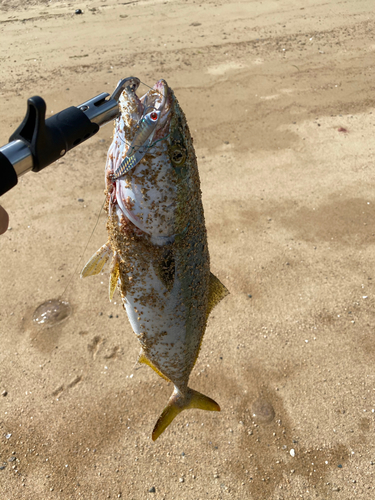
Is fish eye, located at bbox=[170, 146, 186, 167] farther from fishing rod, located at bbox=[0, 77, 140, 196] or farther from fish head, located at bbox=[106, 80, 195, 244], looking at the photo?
fishing rod, located at bbox=[0, 77, 140, 196]

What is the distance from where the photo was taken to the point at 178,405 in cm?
357

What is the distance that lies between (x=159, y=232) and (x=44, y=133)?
871 mm

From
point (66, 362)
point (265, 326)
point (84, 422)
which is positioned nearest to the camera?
point (84, 422)

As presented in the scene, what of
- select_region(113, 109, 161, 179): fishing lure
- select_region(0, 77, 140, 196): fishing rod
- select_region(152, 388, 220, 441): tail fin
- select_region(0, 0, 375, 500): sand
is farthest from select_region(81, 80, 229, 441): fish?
select_region(0, 0, 375, 500): sand

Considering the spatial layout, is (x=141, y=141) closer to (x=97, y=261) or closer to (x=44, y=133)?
A: (x=44, y=133)

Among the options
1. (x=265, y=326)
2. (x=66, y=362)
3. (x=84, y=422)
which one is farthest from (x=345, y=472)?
(x=66, y=362)

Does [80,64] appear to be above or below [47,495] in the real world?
above

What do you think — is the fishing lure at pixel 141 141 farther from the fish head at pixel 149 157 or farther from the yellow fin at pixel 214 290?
the yellow fin at pixel 214 290

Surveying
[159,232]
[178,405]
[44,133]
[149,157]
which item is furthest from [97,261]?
[178,405]

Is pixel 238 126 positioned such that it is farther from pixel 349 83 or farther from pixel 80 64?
pixel 80 64

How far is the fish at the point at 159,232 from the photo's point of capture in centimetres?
217

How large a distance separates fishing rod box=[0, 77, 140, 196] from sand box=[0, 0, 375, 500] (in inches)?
134

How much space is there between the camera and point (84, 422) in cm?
446

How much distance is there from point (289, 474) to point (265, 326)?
1.72 metres
